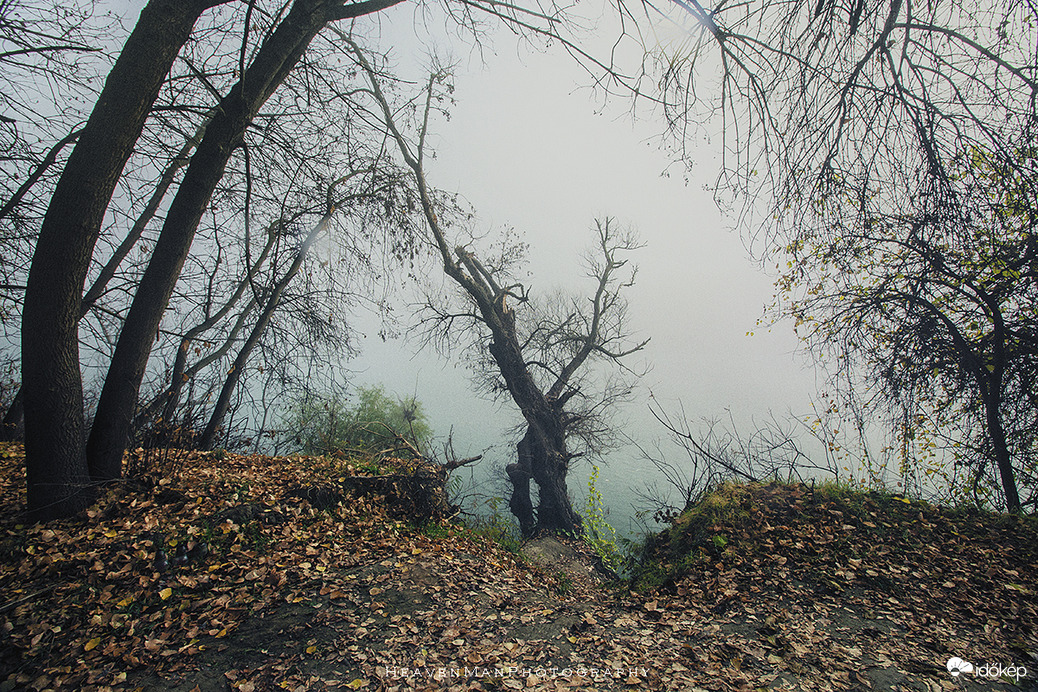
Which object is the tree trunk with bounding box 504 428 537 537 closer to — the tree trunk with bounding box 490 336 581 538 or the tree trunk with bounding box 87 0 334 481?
the tree trunk with bounding box 490 336 581 538

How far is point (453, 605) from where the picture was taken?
3.85 metres

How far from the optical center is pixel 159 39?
3.72 meters

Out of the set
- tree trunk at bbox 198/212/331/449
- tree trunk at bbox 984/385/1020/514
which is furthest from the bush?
tree trunk at bbox 984/385/1020/514

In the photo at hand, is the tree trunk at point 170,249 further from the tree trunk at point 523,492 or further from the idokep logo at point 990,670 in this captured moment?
the tree trunk at point 523,492

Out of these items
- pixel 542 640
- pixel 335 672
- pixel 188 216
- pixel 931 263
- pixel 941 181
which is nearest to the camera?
pixel 335 672

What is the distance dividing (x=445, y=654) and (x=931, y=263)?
26.6 feet

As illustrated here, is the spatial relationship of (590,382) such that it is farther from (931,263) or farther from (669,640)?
(669,640)

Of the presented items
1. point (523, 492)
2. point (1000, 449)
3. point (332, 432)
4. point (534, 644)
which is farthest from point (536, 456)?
point (1000, 449)

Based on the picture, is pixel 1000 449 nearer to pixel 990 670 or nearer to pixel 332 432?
pixel 990 670

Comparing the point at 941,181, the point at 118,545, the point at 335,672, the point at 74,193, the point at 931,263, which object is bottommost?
the point at 335,672

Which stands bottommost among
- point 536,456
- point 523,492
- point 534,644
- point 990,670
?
point 534,644

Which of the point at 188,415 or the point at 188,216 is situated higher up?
the point at 188,216

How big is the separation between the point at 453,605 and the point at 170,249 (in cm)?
428

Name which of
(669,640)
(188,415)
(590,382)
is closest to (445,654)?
(669,640)
